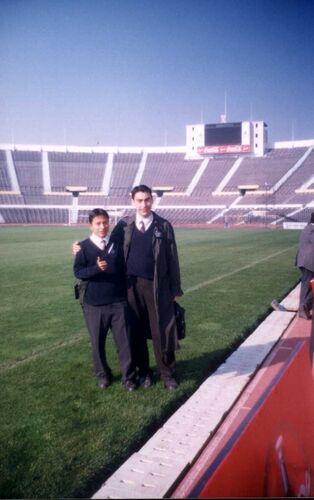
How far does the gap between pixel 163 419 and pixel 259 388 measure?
3.75ft

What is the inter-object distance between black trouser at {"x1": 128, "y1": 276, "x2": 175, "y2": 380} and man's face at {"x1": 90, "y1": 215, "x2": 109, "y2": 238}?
0.55 meters

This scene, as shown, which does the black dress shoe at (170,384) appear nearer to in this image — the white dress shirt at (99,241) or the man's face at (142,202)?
the white dress shirt at (99,241)

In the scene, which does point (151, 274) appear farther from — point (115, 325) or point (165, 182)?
point (165, 182)

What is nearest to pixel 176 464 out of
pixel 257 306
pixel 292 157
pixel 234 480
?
pixel 234 480

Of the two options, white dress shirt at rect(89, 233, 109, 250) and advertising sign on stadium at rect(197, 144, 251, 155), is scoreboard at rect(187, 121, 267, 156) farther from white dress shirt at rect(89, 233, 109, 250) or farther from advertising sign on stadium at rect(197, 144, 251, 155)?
white dress shirt at rect(89, 233, 109, 250)

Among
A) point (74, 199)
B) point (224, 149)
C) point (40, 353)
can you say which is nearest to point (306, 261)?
point (40, 353)

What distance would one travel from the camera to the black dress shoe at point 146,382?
4.57 m

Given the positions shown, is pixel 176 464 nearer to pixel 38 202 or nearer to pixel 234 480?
pixel 234 480

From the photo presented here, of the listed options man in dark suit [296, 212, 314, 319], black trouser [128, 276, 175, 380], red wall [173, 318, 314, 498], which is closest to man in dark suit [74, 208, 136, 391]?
black trouser [128, 276, 175, 380]

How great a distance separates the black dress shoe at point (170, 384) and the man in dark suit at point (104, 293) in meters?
0.34

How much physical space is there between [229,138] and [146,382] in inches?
2550

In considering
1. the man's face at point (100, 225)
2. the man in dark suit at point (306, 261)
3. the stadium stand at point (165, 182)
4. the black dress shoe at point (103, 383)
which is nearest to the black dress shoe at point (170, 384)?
the black dress shoe at point (103, 383)

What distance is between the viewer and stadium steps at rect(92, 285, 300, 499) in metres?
2.82

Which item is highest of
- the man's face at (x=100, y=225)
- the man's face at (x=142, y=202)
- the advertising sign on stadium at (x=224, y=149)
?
the advertising sign on stadium at (x=224, y=149)
